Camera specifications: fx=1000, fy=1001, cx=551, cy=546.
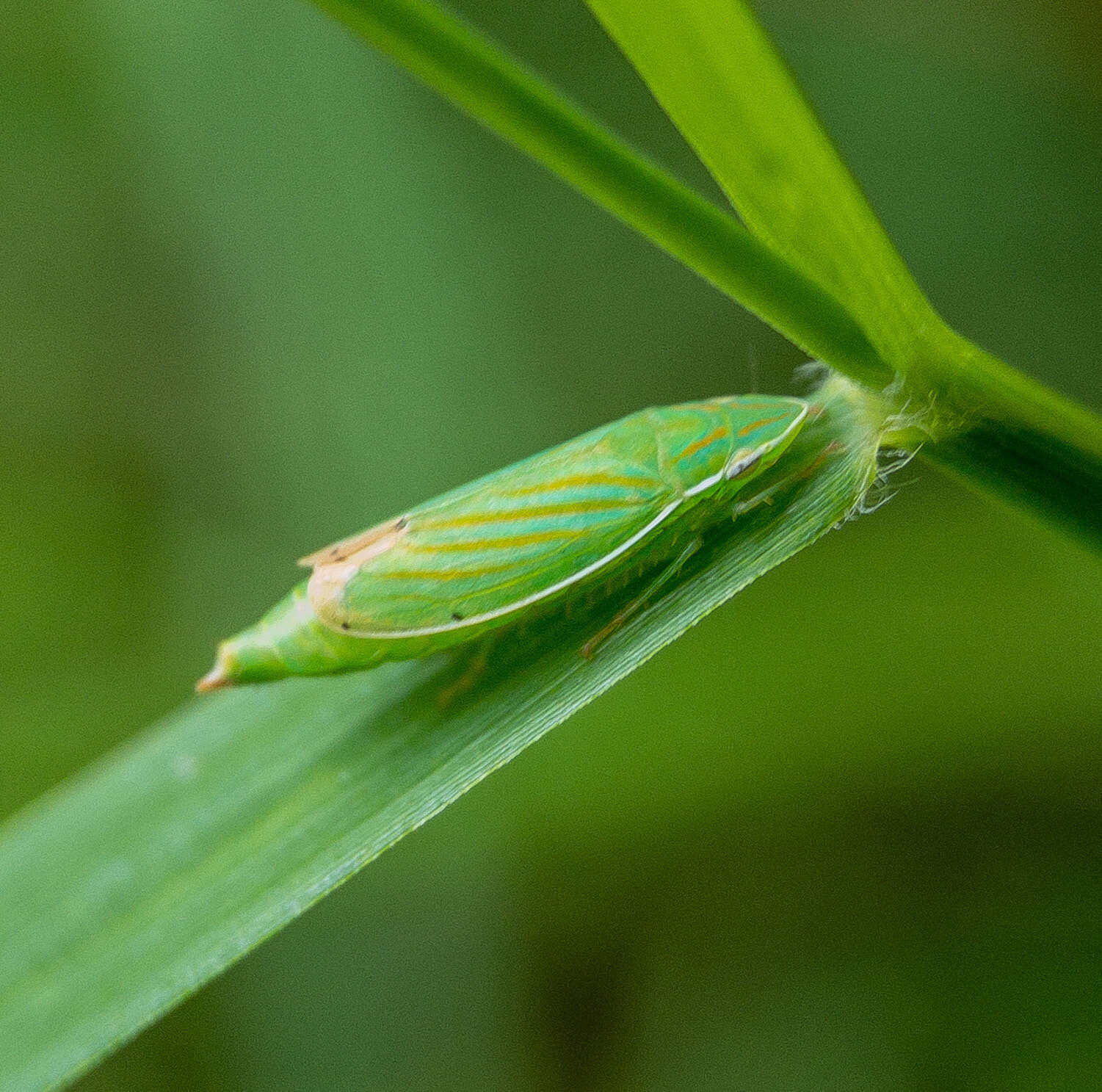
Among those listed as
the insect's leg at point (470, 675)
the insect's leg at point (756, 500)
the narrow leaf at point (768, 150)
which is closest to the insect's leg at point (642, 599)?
the insect's leg at point (756, 500)

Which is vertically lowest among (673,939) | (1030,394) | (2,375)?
(673,939)

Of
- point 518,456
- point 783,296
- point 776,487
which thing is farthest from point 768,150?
point 518,456

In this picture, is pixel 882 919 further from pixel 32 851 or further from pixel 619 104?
pixel 619 104

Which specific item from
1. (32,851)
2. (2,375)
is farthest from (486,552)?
(2,375)

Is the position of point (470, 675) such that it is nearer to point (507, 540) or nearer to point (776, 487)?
point (507, 540)

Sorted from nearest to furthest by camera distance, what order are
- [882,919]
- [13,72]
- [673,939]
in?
[882,919] → [673,939] → [13,72]

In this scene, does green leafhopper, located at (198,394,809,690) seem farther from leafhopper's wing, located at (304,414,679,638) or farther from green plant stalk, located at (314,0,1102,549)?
green plant stalk, located at (314,0,1102,549)

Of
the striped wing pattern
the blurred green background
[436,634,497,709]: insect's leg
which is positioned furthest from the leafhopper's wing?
the blurred green background
